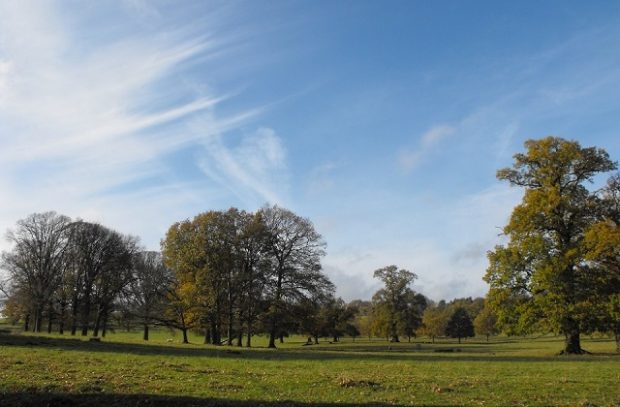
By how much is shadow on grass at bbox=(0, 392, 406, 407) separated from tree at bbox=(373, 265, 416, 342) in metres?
88.3

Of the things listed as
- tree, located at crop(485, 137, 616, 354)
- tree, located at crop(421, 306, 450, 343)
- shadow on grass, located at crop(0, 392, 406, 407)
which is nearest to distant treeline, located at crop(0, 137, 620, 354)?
tree, located at crop(485, 137, 616, 354)

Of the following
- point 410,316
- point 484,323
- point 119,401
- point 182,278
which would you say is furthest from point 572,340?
point 484,323

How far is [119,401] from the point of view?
12680mm

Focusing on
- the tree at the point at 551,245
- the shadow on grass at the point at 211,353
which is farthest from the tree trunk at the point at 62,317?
the tree at the point at 551,245

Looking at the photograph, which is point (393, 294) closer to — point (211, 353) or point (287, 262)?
point (287, 262)

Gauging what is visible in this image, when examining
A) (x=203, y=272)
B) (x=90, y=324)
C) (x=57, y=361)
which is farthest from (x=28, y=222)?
(x=57, y=361)

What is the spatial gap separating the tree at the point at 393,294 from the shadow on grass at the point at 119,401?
88.3 m

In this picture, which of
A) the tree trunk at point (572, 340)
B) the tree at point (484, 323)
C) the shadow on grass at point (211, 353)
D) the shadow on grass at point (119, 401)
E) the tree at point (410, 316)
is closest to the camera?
the shadow on grass at point (119, 401)

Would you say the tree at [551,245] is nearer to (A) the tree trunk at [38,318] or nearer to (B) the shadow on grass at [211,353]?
(B) the shadow on grass at [211,353]

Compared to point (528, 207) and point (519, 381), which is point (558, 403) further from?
point (528, 207)

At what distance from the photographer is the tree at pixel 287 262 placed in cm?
5578

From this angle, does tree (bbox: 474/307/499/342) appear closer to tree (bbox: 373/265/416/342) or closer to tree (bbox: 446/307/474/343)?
tree (bbox: 446/307/474/343)

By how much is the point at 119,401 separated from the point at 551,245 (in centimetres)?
3483

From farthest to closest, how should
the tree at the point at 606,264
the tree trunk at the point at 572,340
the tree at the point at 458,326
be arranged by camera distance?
1. the tree at the point at 458,326
2. the tree trunk at the point at 572,340
3. the tree at the point at 606,264
